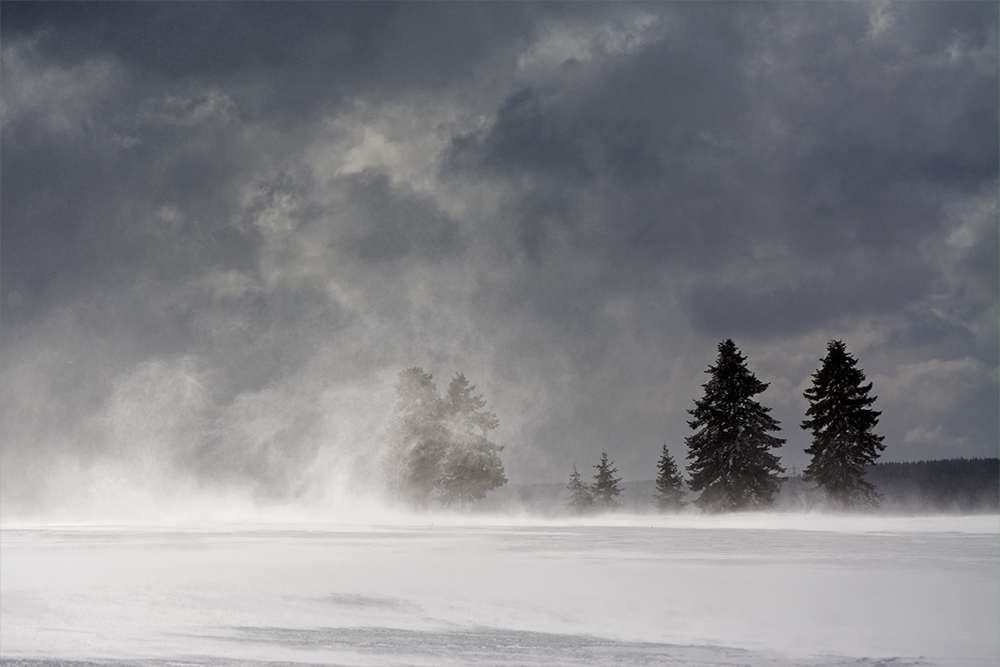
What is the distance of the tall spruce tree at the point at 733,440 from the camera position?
32406 millimetres

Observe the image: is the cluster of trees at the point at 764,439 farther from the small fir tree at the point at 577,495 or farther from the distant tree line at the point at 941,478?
the small fir tree at the point at 577,495

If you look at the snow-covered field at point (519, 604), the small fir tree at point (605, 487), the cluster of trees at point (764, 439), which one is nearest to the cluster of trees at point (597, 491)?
the small fir tree at point (605, 487)

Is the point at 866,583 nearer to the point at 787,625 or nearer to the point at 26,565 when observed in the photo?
the point at 787,625

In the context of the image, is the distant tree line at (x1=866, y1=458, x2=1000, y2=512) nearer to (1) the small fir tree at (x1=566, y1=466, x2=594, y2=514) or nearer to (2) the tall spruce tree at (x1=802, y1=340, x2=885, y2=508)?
(2) the tall spruce tree at (x1=802, y1=340, x2=885, y2=508)

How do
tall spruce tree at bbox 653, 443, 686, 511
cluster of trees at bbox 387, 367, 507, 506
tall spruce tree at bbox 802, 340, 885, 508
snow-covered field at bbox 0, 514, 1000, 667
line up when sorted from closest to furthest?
snow-covered field at bbox 0, 514, 1000, 667
tall spruce tree at bbox 802, 340, 885, 508
cluster of trees at bbox 387, 367, 507, 506
tall spruce tree at bbox 653, 443, 686, 511

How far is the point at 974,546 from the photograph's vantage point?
1091 cm

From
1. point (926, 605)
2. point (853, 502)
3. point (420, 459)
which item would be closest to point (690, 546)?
point (926, 605)

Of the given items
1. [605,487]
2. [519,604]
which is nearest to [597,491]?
[605,487]

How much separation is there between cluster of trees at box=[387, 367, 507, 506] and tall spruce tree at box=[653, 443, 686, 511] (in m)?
20.7

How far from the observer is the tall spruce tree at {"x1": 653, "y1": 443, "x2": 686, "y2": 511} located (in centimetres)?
6077

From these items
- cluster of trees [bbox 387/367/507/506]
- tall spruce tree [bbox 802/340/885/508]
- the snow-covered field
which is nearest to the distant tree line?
tall spruce tree [bbox 802/340/885/508]

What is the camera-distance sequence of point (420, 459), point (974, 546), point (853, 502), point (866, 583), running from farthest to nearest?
point (420, 459) → point (853, 502) → point (974, 546) → point (866, 583)

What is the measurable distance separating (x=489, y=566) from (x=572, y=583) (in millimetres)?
1803

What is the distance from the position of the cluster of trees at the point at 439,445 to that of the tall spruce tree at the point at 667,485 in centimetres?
2067
